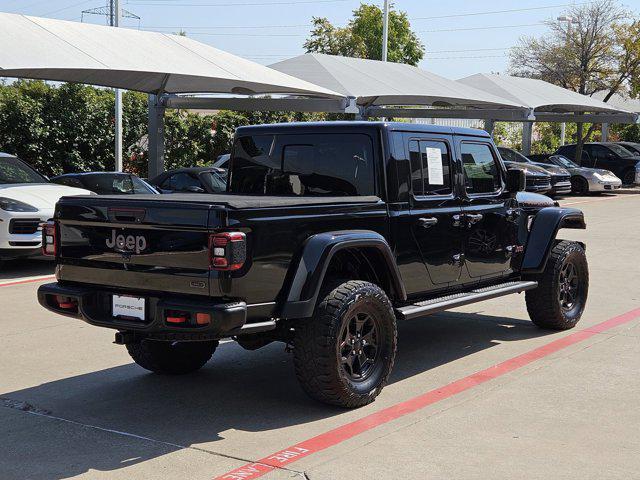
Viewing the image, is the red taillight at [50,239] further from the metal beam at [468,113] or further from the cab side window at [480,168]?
the metal beam at [468,113]

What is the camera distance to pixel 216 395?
641 centimetres

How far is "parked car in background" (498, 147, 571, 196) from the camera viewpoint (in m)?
26.9

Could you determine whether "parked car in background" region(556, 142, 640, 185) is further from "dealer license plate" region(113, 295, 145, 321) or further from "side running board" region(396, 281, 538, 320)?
"dealer license plate" region(113, 295, 145, 321)

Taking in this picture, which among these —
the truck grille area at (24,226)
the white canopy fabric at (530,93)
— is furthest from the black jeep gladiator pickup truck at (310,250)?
the white canopy fabric at (530,93)

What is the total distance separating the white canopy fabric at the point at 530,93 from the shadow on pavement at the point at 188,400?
23.1m

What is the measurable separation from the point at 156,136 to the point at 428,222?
14960mm

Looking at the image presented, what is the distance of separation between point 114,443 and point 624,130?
1940 inches

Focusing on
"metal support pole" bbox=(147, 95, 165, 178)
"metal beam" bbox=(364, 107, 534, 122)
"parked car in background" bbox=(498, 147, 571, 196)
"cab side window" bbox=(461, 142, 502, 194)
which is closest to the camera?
"cab side window" bbox=(461, 142, 502, 194)

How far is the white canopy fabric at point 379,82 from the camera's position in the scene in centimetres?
2323

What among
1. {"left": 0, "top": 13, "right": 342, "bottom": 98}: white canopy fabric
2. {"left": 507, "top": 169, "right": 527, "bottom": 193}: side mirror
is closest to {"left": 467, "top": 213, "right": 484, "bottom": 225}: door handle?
{"left": 507, "top": 169, "right": 527, "bottom": 193}: side mirror

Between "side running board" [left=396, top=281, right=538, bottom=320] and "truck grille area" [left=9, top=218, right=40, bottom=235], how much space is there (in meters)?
6.59

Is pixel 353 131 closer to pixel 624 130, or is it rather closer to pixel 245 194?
pixel 245 194

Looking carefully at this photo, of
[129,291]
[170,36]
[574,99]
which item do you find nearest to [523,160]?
[574,99]

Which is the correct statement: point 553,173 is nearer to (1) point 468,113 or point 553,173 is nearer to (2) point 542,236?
(1) point 468,113
